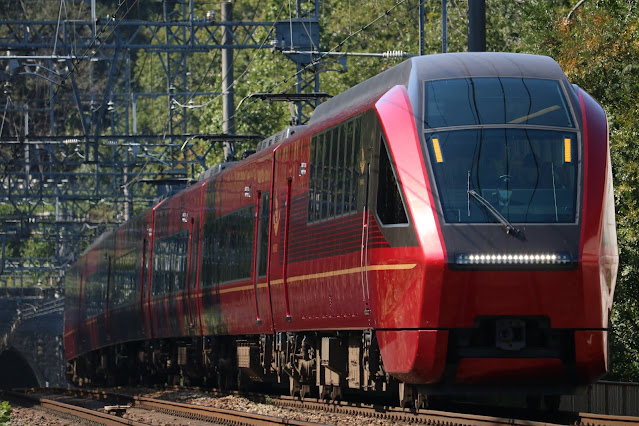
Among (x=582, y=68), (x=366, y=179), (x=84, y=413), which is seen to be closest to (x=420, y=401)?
(x=366, y=179)

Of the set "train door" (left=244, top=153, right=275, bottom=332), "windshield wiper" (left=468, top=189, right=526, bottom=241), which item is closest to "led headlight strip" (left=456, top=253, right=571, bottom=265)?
"windshield wiper" (left=468, top=189, right=526, bottom=241)

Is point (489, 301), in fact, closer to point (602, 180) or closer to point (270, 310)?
point (602, 180)

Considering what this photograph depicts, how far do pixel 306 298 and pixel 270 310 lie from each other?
192cm

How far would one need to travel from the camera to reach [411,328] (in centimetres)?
1262

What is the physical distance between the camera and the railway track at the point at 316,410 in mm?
13031

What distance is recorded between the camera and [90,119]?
51688 mm

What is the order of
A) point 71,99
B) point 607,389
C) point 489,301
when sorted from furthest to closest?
point 71,99
point 607,389
point 489,301

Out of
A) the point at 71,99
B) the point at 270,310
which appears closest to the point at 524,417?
the point at 270,310

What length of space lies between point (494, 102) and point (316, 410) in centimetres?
552

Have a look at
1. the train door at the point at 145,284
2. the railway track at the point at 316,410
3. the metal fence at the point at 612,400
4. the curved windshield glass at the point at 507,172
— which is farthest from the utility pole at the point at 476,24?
the train door at the point at 145,284

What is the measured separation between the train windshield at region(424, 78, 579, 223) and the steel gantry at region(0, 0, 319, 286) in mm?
9587

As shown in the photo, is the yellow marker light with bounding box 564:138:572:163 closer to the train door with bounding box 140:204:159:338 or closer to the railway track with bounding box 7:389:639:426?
the railway track with bounding box 7:389:639:426

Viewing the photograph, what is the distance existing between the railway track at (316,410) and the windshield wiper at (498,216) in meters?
1.67

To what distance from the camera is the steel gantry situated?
31578 millimetres
